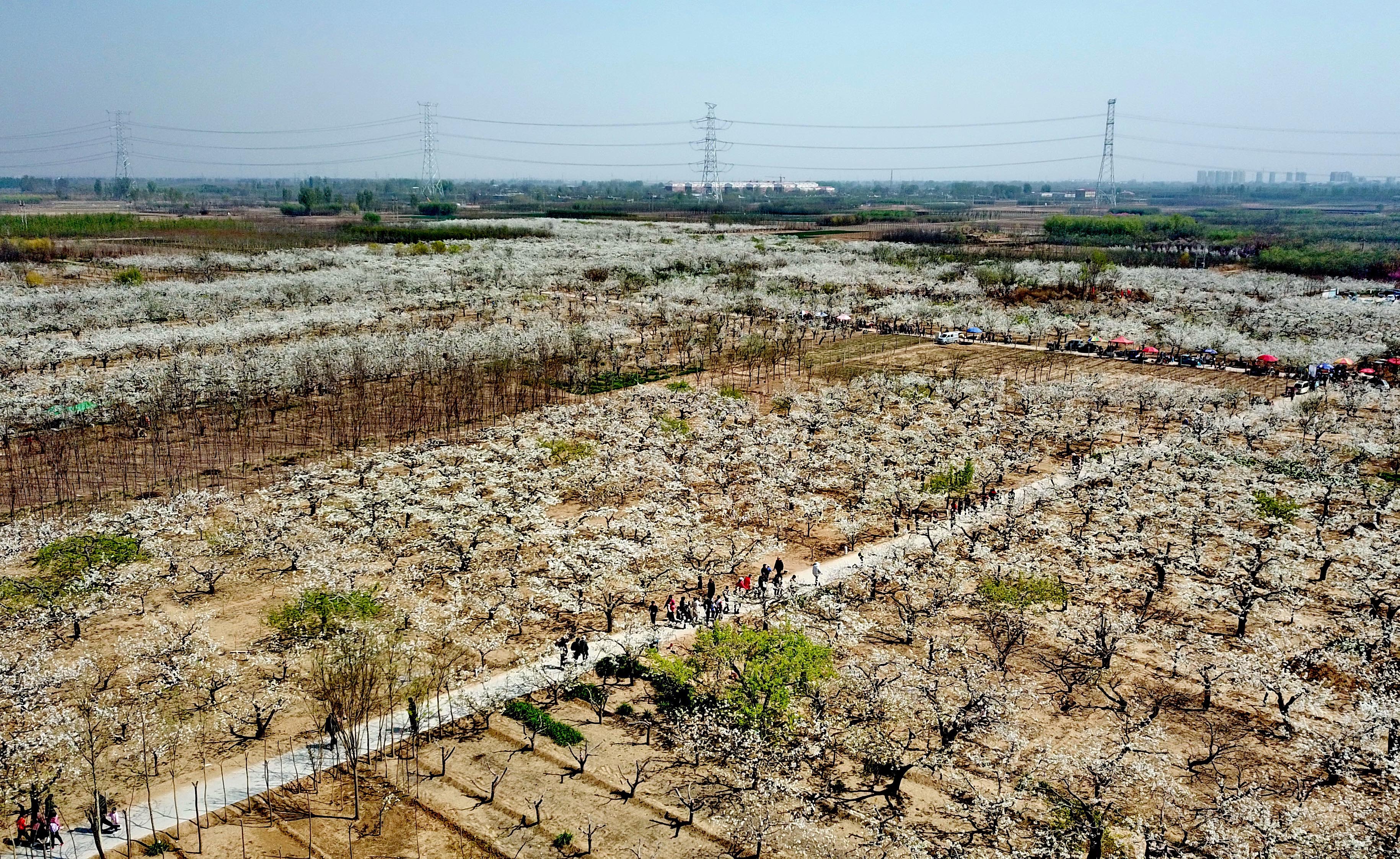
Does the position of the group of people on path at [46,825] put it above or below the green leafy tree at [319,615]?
below

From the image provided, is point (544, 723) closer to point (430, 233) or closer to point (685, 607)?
point (685, 607)

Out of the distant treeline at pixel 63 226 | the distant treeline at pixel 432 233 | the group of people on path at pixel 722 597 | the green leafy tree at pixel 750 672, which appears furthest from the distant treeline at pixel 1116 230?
the distant treeline at pixel 63 226

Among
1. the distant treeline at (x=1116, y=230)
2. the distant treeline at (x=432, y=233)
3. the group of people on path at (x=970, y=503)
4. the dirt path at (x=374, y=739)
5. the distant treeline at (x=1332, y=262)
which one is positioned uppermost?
the distant treeline at (x=1116, y=230)

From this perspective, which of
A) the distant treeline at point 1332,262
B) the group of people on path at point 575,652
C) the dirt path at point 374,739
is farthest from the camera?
the distant treeline at point 1332,262

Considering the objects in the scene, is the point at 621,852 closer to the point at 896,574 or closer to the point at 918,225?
the point at 896,574

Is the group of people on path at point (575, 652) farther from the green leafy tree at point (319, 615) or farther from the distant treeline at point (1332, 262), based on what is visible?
the distant treeline at point (1332, 262)

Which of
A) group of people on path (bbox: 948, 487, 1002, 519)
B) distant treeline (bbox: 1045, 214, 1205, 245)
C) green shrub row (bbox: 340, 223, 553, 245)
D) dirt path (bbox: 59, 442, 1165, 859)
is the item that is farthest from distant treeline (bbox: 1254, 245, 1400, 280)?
dirt path (bbox: 59, 442, 1165, 859)

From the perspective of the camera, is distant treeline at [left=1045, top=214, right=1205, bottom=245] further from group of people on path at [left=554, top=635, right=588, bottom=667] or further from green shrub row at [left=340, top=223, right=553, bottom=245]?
group of people on path at [left=554, top=635, right=588, bottom=667]
